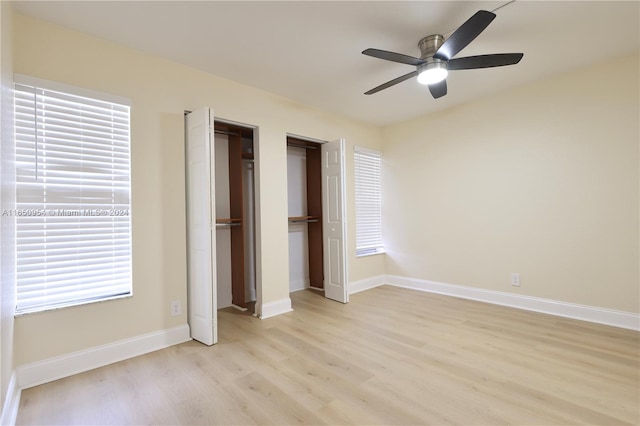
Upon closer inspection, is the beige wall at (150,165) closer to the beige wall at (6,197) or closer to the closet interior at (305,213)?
the beige wall at (6,197)

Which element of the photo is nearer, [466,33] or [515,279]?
[466,33]

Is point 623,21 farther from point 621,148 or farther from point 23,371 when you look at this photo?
point 23,371

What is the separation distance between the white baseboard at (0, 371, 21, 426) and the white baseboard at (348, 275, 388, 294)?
349 cm

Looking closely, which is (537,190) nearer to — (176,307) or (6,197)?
(176,307)

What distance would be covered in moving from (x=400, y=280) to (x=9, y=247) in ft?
14.8

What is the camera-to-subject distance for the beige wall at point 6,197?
5.48 feet

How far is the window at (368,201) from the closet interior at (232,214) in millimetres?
1729

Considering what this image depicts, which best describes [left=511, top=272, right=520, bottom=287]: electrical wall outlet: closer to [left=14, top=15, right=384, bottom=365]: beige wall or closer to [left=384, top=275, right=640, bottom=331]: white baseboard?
[left=384, top=275, right=640, bottom=331]: white baseboard

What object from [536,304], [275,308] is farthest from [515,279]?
[275,308]

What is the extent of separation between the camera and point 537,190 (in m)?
3.49

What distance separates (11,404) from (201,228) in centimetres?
159

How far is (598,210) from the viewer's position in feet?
10.2

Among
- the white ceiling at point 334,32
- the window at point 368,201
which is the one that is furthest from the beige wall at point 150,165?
the window at point 368,201

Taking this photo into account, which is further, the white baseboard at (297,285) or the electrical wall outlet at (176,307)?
the white baseboard at (297,285)
